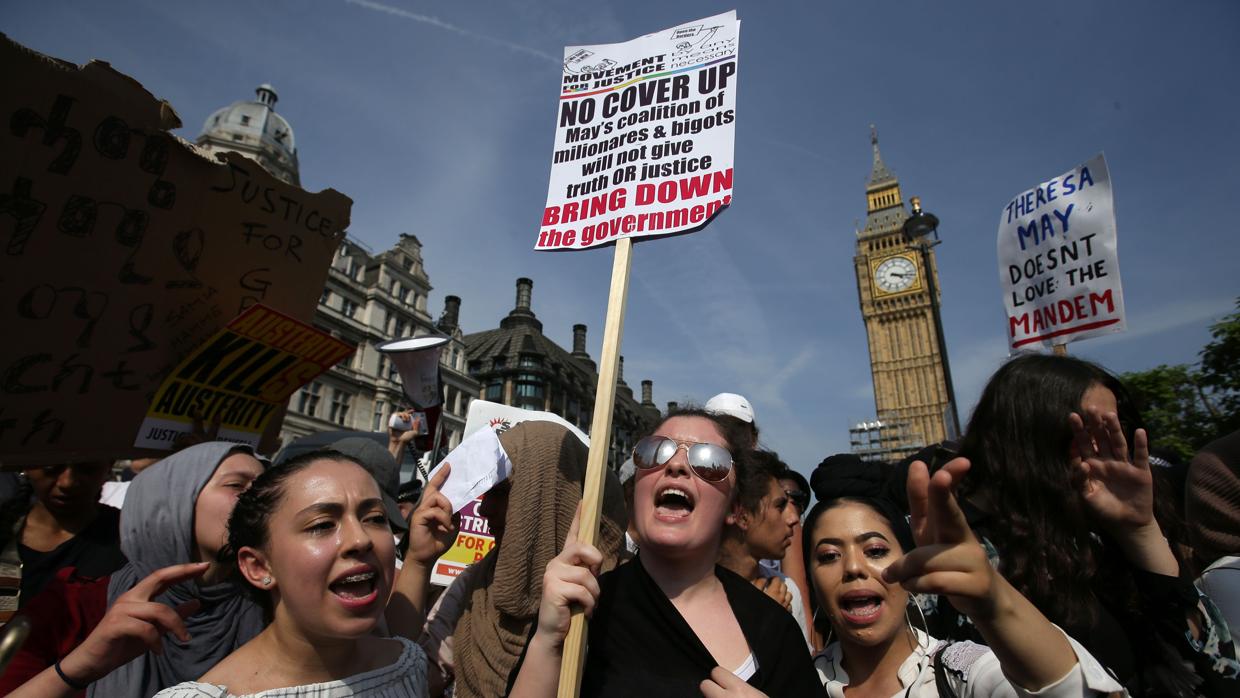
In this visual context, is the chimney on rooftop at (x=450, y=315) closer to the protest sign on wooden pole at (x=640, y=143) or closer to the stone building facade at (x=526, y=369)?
the stone building facade at (x=526, y=369)

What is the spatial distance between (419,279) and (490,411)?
35227 mm

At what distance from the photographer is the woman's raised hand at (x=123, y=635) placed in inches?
53.5

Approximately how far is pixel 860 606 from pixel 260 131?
48126 mm

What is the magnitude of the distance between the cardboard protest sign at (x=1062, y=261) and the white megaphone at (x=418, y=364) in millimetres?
4458

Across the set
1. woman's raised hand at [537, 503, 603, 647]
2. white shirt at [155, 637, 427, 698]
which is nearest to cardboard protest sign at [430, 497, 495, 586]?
Result: white shirt at [155, 637, 427, 698]

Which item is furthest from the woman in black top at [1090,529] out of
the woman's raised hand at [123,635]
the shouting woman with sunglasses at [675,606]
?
the woman's raised hand at [123,635]

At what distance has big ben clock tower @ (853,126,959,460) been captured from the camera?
5788 cm

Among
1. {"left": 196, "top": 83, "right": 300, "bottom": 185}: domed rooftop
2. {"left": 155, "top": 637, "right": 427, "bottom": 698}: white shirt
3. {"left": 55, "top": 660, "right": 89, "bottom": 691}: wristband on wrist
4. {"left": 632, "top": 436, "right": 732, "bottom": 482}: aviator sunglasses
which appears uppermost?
{"left": 196, "top": 83, "right": 300, "bottom": 185}: domed rooftop

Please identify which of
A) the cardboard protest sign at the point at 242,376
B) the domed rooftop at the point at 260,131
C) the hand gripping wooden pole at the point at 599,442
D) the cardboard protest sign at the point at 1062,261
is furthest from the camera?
the domed rooftop at the point at 260,131

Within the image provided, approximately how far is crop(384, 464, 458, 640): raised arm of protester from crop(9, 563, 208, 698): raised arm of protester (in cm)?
81

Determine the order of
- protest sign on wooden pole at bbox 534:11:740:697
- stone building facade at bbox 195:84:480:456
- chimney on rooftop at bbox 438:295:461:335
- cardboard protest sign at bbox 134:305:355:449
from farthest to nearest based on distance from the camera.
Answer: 1. chimney on rooftop at bbox 438:295:461:335
2. stone building facade at bbox 195:84:480:456
3. cardboard protest sign at bbox 134:305:355:449
4. protest sign on wooden pole at bbox 534:11:740:697

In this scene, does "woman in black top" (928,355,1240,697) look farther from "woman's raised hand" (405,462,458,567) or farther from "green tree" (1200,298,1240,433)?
"green tree" (1200,298,1240,433)

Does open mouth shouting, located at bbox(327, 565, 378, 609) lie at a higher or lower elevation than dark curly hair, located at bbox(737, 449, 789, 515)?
lower

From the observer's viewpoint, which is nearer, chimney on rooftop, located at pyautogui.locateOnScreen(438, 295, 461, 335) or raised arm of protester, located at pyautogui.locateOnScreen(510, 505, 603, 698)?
raised arm of protester, located at pyautogui.locateOnScreen(510, 505, 603, 698)
